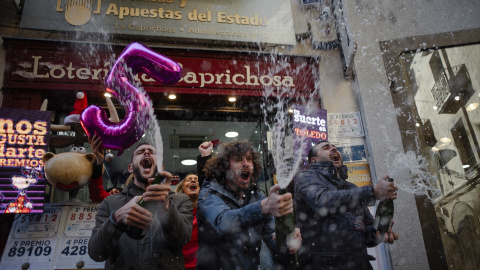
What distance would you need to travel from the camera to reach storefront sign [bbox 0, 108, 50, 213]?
488 cm

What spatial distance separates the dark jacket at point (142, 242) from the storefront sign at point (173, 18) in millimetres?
4702

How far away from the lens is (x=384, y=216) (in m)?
3.03

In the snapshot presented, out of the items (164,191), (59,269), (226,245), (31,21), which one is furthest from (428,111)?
(31,21)

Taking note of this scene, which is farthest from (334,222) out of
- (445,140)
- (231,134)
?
(445,140)

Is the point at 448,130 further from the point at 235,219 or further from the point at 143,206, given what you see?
the point at 143,206

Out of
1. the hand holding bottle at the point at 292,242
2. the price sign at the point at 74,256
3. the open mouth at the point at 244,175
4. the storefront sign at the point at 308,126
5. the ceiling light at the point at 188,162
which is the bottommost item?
the price sign at the point at 74,256

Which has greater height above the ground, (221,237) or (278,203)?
(278,203)

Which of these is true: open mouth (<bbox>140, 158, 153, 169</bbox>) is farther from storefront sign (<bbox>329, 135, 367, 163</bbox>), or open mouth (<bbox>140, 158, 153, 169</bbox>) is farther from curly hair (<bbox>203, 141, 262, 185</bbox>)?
storefront sign (<bbox>329, 135, 367, 163</bbox>)

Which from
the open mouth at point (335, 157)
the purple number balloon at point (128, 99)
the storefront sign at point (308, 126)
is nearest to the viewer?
the open mouth at point (335, 157)

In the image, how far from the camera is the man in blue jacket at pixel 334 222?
296 centimetres

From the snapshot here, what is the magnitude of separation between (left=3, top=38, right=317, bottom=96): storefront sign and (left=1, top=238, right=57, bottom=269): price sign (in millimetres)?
2709

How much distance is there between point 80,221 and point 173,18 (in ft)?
14.2

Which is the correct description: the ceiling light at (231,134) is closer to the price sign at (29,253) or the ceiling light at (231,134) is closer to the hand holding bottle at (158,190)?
the price sign at (29,253)

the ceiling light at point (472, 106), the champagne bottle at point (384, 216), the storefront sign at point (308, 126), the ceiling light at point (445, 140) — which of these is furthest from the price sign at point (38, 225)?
the ceiling light at point (472, 106)
